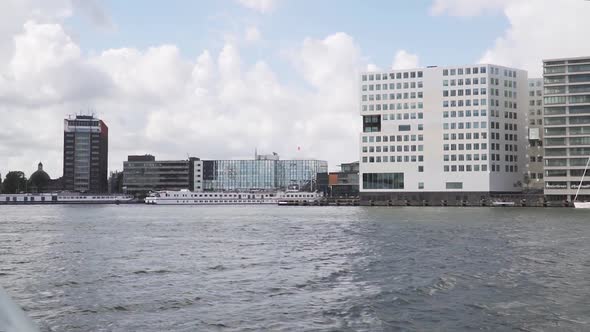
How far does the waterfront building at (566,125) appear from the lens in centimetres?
14475

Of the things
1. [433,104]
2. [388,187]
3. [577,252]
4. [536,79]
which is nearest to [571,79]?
[536,79]

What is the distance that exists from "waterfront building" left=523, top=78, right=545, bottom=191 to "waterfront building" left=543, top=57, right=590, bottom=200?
26.9 ft

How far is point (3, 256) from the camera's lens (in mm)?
39969

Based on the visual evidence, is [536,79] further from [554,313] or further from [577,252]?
[554,313]

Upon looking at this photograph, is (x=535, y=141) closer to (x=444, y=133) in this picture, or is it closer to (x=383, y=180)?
(x=444, y=133)

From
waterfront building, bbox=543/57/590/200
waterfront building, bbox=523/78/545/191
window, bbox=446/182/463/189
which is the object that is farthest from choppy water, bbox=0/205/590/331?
waterfront building, bbox=523/78/545/191

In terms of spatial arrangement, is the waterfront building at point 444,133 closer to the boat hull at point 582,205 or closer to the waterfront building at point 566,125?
the waterfront building at point 566,125

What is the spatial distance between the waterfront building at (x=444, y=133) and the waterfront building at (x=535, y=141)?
1982mm

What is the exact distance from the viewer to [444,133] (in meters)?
157

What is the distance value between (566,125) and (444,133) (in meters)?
29.9

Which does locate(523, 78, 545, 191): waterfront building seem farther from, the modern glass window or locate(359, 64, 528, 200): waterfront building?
the modern glass window

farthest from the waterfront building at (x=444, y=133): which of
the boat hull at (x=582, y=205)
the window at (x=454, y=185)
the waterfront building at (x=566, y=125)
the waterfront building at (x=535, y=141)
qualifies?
the boat hull at (x=582, y=205)

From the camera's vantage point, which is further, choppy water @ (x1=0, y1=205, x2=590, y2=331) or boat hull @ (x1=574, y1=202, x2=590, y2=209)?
boat hull @ (x1=574, y1=202, x2=590, y2=209)

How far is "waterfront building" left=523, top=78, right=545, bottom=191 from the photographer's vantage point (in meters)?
157
